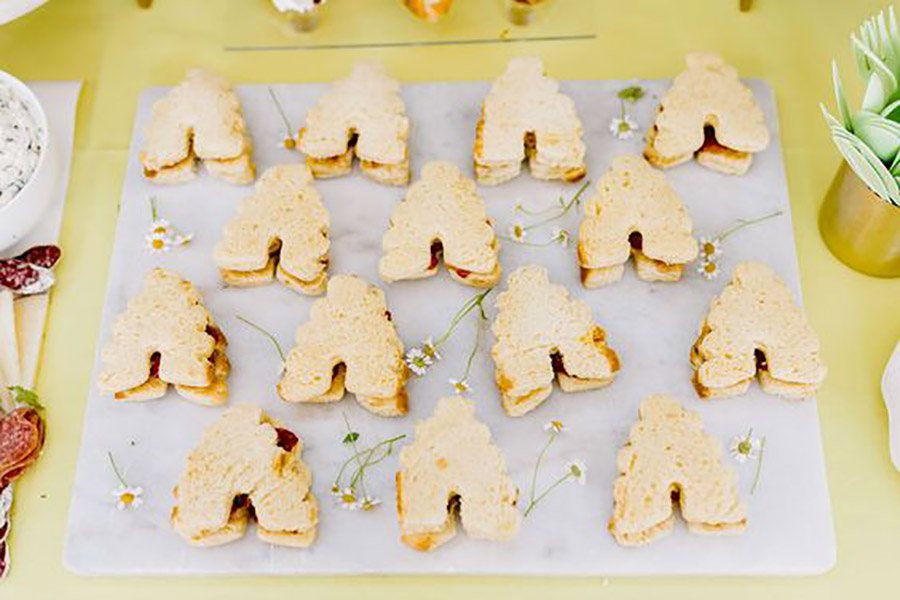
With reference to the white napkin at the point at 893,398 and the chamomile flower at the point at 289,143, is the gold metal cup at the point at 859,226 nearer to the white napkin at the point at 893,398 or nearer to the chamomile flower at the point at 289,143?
the white napkin at the point at 893,398

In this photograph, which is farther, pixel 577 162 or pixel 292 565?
pixel 577 162

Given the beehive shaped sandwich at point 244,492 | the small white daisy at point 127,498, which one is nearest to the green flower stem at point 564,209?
the beehive shaped sandwich at point 244,492

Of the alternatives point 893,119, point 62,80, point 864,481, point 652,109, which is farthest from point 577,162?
point 62,80

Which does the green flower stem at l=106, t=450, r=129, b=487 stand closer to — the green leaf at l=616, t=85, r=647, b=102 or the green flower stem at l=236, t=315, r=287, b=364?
the green flower stem at l=236, t=315, r=287, b=364

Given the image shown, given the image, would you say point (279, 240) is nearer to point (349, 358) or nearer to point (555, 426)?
point (349, 358)

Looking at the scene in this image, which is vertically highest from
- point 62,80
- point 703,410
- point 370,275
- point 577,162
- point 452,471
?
point 62,80

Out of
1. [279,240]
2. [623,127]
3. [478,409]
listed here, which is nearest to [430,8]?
[623,127]

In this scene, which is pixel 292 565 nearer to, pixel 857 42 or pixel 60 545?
pixel 60 545
